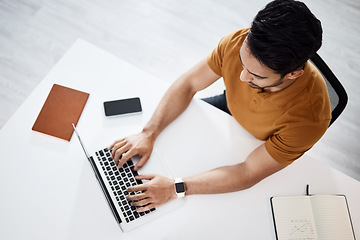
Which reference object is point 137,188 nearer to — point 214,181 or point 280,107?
point 214,181

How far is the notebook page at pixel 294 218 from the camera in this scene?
1249mm

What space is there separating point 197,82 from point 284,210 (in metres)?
0.61

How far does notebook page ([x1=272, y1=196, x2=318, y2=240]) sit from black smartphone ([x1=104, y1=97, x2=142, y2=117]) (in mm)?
647

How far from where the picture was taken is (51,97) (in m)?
1.36

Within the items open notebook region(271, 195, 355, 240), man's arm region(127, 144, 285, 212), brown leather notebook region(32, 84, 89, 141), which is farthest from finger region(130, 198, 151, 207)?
open notebook region(271, 195, 355, 240)

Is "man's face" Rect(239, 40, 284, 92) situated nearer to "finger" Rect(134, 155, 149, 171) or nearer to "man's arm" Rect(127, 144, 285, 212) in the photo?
"man's arm" Rect(127, 144, 285, 212)

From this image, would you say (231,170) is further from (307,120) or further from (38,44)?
(38,44)

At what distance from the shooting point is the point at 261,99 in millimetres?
1246

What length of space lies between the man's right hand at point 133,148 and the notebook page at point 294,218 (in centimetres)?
52

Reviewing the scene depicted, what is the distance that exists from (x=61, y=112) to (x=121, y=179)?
1.17 feet

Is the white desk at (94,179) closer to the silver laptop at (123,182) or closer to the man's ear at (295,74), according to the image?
the silver laptop at (123,182)

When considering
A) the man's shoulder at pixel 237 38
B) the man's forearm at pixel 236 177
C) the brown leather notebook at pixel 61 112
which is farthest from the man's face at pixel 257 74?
the brown leather notebook at pixel 61 112

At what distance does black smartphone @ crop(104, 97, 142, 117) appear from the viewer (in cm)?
137

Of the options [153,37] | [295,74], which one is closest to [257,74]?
[295,74]
